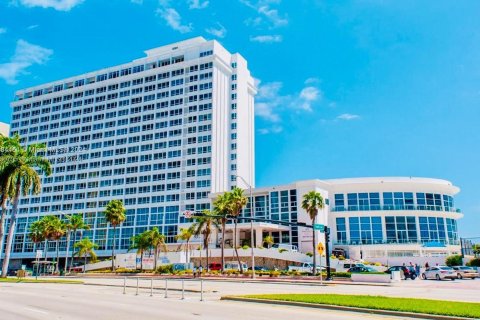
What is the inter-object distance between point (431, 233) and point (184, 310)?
72.1 m

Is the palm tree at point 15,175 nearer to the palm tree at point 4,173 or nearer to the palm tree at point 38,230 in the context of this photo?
the palm tree at point 4,173

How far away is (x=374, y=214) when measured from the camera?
8006 cm

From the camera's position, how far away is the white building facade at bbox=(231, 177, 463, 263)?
78.6 metres

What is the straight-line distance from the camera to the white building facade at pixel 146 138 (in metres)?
101

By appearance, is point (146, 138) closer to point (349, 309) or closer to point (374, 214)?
point (374, 214)

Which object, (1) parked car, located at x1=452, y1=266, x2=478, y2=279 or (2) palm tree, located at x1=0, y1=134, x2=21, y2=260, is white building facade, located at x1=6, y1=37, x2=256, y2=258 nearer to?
(2) palm tree, located at x1=0, y1=134, x2=21, y2=260

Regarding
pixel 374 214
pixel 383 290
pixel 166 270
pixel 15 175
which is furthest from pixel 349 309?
pixel 374 214

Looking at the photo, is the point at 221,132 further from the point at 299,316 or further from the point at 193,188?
the point at 299,316

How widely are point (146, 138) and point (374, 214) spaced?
189 feet

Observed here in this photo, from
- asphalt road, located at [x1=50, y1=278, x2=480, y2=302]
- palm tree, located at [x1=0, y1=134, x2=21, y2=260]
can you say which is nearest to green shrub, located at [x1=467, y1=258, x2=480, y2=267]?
asphalt road, located at [x1=50, y1=278, x2=480, y2=302]

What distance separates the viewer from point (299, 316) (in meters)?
15.5

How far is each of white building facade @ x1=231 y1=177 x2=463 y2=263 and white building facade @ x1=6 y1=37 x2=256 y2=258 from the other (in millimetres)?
22258

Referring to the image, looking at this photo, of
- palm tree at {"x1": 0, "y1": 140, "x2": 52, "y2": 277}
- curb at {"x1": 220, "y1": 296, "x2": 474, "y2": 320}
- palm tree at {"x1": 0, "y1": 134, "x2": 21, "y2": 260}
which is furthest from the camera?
palm tree at {"x1": 0, "y1": 134, "x2": 21, "y2": 260}

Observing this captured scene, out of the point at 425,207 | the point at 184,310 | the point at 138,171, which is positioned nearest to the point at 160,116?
the point at 138,171
